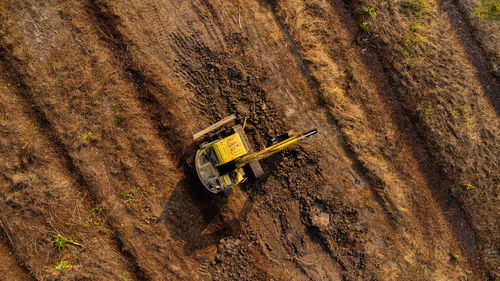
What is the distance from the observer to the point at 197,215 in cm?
1166

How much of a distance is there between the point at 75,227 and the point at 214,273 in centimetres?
572

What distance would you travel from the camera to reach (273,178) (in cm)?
1179

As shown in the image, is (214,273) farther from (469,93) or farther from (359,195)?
(469,93)

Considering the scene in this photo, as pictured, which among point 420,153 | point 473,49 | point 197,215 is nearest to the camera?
point 197,215

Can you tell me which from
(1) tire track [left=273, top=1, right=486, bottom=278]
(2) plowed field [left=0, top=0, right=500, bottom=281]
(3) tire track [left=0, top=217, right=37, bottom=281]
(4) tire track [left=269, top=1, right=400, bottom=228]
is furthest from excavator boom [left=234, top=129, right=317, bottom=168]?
(3) tire track [left=0, top=217, right=37, bottom=281]

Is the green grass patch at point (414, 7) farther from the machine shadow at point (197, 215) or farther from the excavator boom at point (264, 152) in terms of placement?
the machine shadow at point (197, 215)

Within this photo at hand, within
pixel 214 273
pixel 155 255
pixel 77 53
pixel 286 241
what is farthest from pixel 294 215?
pixel 77 53

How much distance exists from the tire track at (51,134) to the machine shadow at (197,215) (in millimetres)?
1968

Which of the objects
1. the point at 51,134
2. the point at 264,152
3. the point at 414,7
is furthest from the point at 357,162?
the point at 51,134

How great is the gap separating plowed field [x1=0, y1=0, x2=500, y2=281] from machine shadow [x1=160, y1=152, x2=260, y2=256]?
0.19ft

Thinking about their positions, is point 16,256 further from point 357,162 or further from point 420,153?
point 420,153

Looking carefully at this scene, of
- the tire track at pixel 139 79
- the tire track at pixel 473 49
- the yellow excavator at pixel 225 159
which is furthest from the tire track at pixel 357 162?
the tire track at pixel 473 49

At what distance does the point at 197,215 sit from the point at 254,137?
12.8ft

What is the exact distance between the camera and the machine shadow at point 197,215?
1153 centimetres
